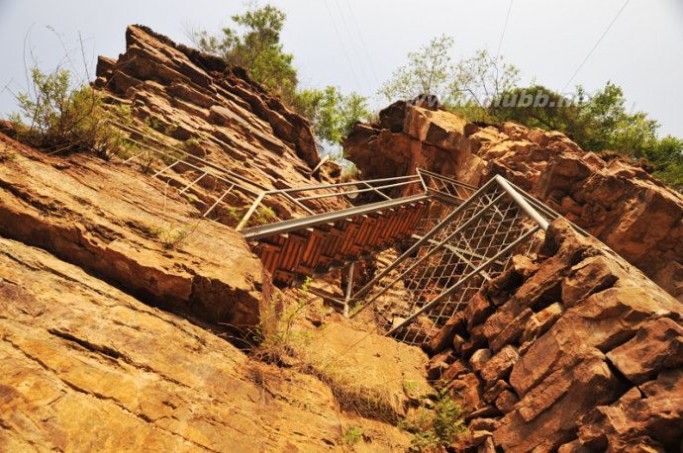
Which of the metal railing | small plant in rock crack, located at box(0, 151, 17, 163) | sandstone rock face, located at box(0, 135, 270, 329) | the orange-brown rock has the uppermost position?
the orange-brown rock

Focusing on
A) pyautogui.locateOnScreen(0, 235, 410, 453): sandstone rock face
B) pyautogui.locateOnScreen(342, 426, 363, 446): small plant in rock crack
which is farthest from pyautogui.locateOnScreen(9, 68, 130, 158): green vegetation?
pyautogui.locateOnScreen(342, 426, 363, 446): small plant in rock crack

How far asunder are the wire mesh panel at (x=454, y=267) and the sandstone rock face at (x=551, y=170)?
2.00 meters

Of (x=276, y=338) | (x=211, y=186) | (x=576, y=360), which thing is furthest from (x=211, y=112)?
(x=576, y=360)

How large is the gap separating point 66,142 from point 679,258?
11502 millimetres

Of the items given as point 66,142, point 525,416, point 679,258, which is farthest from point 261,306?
point 679,258

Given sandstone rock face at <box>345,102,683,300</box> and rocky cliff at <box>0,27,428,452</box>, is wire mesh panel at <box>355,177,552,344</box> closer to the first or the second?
rocky cliff at <box>0,27,428,452</box>

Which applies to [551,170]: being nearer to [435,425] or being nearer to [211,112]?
[435,425]

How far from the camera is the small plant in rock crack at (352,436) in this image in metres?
3.10

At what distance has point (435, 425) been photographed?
3.96 m

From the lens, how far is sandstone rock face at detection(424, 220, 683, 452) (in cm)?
262

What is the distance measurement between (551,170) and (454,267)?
431 centimetres

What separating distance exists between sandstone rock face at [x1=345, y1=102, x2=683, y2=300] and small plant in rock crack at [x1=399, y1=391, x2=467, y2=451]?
703 centimetres

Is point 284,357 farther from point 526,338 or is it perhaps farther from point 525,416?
point 526,338

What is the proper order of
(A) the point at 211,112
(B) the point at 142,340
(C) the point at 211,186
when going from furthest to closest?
(A) the point at 211,112
(C) the point at 211,186
(B) the point at 142,340
